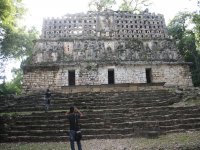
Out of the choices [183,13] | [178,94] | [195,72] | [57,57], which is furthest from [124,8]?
[178,94]

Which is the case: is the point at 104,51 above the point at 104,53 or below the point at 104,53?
above

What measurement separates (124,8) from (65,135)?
23.3m

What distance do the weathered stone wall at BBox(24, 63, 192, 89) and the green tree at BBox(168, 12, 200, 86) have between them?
225 inches

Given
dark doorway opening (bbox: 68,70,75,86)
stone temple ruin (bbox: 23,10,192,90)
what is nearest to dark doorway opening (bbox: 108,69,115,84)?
stone temple ruin (bbox: 23,10,192,90)

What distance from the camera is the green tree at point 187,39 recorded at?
26.4 m

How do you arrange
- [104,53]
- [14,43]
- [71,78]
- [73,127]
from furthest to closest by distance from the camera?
[14,43]
[104,53]
[71,78]
[73,127]

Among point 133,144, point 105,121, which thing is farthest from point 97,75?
point 133,144

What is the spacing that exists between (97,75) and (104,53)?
86.5 inches

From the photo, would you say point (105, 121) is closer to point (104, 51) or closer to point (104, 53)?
point (104, 53)

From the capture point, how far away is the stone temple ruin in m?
20.5

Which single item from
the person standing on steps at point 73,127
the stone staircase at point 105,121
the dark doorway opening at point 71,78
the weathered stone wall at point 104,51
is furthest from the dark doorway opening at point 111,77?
the person standing on steps at point 73,127

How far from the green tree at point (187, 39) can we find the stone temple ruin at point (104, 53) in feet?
15.5

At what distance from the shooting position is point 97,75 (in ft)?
67.6

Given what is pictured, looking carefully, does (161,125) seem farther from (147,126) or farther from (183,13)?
(183,13)
